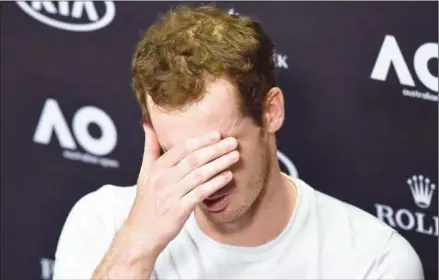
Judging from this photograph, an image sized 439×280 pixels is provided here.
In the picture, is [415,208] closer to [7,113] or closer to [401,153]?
[401,153]

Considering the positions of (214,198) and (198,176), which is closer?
(198,176)

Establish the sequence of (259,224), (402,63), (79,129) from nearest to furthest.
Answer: (259,224), (402,63), (79,129)

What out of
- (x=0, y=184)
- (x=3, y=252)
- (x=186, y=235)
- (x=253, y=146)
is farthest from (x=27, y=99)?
(x=253, y=146)

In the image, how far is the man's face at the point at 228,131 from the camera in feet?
3.81

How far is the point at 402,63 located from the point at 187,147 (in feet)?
1.99

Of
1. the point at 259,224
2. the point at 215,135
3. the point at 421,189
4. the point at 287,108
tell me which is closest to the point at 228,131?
the point at 215,135

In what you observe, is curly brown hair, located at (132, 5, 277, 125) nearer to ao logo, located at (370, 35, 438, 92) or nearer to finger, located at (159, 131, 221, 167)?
finger, located at (159, 131, 221, 167)

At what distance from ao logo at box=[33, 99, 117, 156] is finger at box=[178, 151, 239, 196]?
0.67m

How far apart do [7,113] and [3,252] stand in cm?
34

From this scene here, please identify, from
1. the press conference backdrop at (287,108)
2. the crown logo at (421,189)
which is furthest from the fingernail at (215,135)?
the crown logo at (421,189)

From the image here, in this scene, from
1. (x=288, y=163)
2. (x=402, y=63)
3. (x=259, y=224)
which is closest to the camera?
(x=259, y=224)

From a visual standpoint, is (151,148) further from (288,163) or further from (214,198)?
(288,163)

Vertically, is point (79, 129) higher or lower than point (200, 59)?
lower

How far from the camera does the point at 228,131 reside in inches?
46.8
